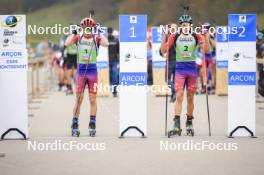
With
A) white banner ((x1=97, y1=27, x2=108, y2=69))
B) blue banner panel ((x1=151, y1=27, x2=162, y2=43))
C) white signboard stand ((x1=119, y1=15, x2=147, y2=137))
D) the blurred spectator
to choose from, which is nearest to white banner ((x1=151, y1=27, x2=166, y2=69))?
blue banner panel ((x1=151, y1=27, x2=162, y2=43))

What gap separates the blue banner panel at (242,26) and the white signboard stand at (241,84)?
0.02 metres

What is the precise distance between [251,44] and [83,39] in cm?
296

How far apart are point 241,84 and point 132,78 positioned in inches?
74.2

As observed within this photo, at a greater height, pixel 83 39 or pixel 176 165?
pixel 83 39

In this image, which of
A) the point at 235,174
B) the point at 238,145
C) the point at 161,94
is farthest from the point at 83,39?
the point at 161,94

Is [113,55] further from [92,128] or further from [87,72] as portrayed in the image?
[92,128]

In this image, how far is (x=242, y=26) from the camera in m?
13.6

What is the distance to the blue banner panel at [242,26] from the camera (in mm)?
13594

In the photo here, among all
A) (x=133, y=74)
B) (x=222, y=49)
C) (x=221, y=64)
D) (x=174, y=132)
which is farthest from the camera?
(x=221, y=64)

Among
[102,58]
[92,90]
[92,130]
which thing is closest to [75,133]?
[92,130]

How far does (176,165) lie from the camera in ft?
35.6

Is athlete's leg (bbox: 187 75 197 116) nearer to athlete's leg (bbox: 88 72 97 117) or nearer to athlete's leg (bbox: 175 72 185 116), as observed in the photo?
athlete's leg (bbox: 175 72 185 116)

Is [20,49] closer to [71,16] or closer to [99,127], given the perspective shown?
[99,127]

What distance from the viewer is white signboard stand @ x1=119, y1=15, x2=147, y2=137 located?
13.8 metres
